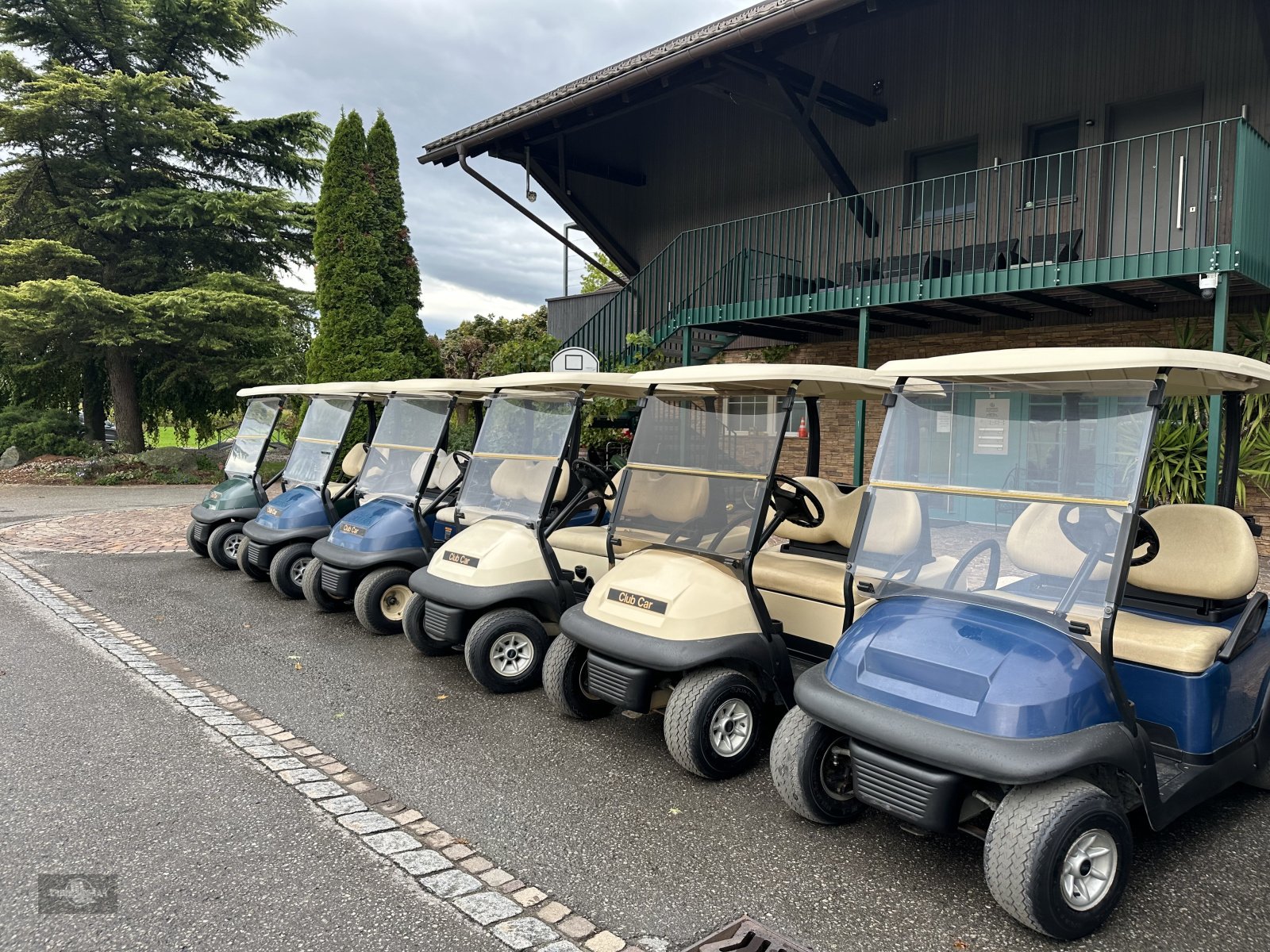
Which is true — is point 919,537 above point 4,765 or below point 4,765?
above

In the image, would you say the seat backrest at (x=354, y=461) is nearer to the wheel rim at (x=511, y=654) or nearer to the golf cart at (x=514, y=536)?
the golf cart at (x=514, y=536)

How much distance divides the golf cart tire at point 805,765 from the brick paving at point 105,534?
773cm

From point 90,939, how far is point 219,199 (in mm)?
16915

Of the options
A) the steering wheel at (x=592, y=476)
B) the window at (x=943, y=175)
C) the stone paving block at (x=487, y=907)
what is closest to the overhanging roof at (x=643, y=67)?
the window at (x=943, y=175)

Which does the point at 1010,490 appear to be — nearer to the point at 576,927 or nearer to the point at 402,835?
the point at 576,927

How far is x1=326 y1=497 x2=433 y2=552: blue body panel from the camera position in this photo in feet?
17.5

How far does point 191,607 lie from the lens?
6160 mm

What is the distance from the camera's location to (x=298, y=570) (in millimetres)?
6273

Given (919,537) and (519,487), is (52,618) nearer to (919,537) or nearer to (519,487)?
(519,487)

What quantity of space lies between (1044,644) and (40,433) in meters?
19.3

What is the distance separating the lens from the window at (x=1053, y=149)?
29.4 feet

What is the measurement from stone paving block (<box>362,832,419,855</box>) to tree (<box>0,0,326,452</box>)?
14654mm

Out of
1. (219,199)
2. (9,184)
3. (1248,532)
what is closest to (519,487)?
(1248,532)

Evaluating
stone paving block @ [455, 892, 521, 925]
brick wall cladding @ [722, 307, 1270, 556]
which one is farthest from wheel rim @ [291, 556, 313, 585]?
stone paving block @ [455, 892, 521, 925]
